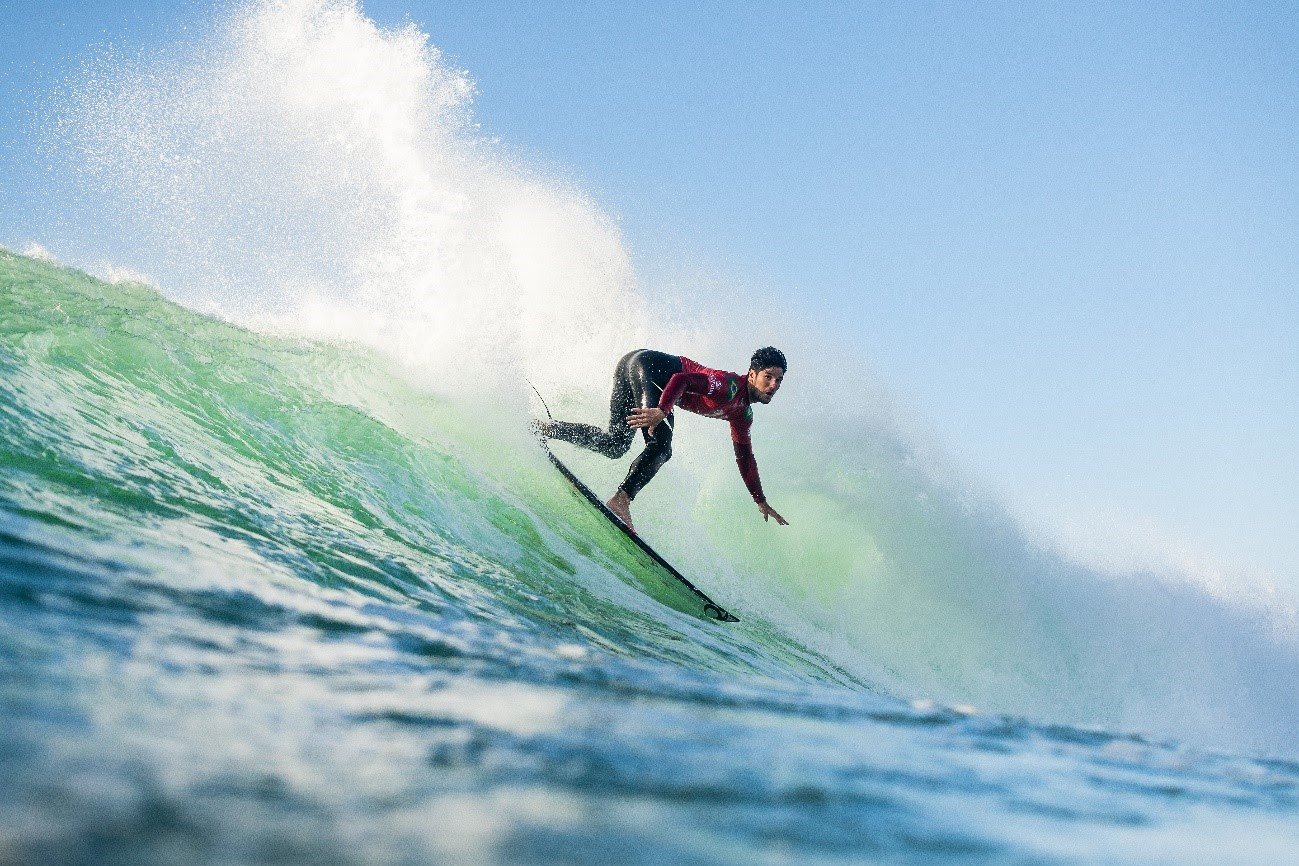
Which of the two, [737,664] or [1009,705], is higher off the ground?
[1009,705]

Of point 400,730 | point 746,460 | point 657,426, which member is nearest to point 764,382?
point 746,460

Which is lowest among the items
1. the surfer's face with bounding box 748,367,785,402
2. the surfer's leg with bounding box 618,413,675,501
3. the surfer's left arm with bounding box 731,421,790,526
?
the surfer's leg with bounding box 618,413,675,501

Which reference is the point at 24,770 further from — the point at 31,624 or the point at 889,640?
the point at 889,640

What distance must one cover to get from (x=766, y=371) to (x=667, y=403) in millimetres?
832

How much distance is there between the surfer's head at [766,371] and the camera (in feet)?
21.8

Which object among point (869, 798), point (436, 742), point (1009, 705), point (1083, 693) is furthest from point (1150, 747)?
point (1083, 693)

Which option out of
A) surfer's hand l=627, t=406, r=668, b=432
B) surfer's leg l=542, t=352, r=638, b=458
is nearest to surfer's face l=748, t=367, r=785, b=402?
surfer's hand l=627, t=406, r=668, b=432

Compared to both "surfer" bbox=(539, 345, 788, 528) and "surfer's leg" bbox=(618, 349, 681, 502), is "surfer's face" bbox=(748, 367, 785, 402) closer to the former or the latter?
"surfer" bbox=(539, 345, 788, 528)

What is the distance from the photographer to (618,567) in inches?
259

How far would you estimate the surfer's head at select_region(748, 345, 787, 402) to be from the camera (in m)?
6.65

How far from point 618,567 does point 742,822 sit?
5.19m

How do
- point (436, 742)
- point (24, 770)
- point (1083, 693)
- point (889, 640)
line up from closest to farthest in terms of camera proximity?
point (24, 770) → point (436, 742) → point (889, 640) → point (1083, 693)

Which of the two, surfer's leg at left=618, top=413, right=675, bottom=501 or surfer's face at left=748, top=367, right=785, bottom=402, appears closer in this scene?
surfer's face at left=748, top=367, right=785, bottom=402

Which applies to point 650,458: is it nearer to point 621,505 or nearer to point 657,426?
point 657,426
